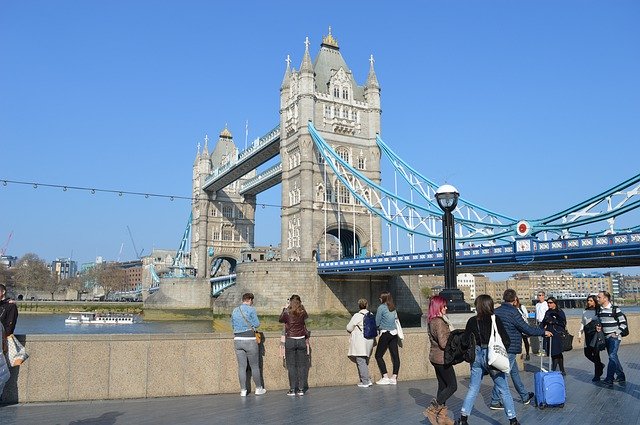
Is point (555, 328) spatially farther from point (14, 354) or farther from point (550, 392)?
point (14, 354)

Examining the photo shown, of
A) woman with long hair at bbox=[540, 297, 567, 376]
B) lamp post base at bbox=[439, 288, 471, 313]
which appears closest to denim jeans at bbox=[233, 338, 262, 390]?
lamp post base at bbox=[439, 288, 471, 313]

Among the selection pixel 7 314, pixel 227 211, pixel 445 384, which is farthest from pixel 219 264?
pixel 445 384

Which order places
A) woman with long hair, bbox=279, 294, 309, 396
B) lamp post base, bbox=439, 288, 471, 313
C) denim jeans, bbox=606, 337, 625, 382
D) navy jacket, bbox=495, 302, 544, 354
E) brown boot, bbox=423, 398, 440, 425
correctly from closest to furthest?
brown boot, bbox=423, 398, 440, 425, navy jacket, bbox=495, 302, 544, 354, woman with long hair, bbox=279, 294, 309, 396, denim jeans, bbox=606, 337, 625, 382, lamp post base, bbox=439, 288, 471, 313

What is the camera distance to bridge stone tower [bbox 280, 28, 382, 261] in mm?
47125

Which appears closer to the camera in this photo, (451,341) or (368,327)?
(451,341)

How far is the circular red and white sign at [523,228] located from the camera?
31688mm

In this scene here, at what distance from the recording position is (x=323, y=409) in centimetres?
732

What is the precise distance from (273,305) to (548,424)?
118 ft

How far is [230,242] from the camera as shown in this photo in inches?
2968

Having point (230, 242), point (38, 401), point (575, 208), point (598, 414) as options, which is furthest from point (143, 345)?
point (230, 242)

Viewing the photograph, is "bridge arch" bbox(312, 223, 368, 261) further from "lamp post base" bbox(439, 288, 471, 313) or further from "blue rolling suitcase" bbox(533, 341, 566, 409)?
"blue rolling suitcase" bbox(533, 341, 566, 409)

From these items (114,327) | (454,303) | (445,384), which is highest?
(454,303)

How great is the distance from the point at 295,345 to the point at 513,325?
3.25 m

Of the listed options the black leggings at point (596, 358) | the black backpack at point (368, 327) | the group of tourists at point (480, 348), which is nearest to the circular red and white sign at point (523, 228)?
the black leggings at point (596, 358)
